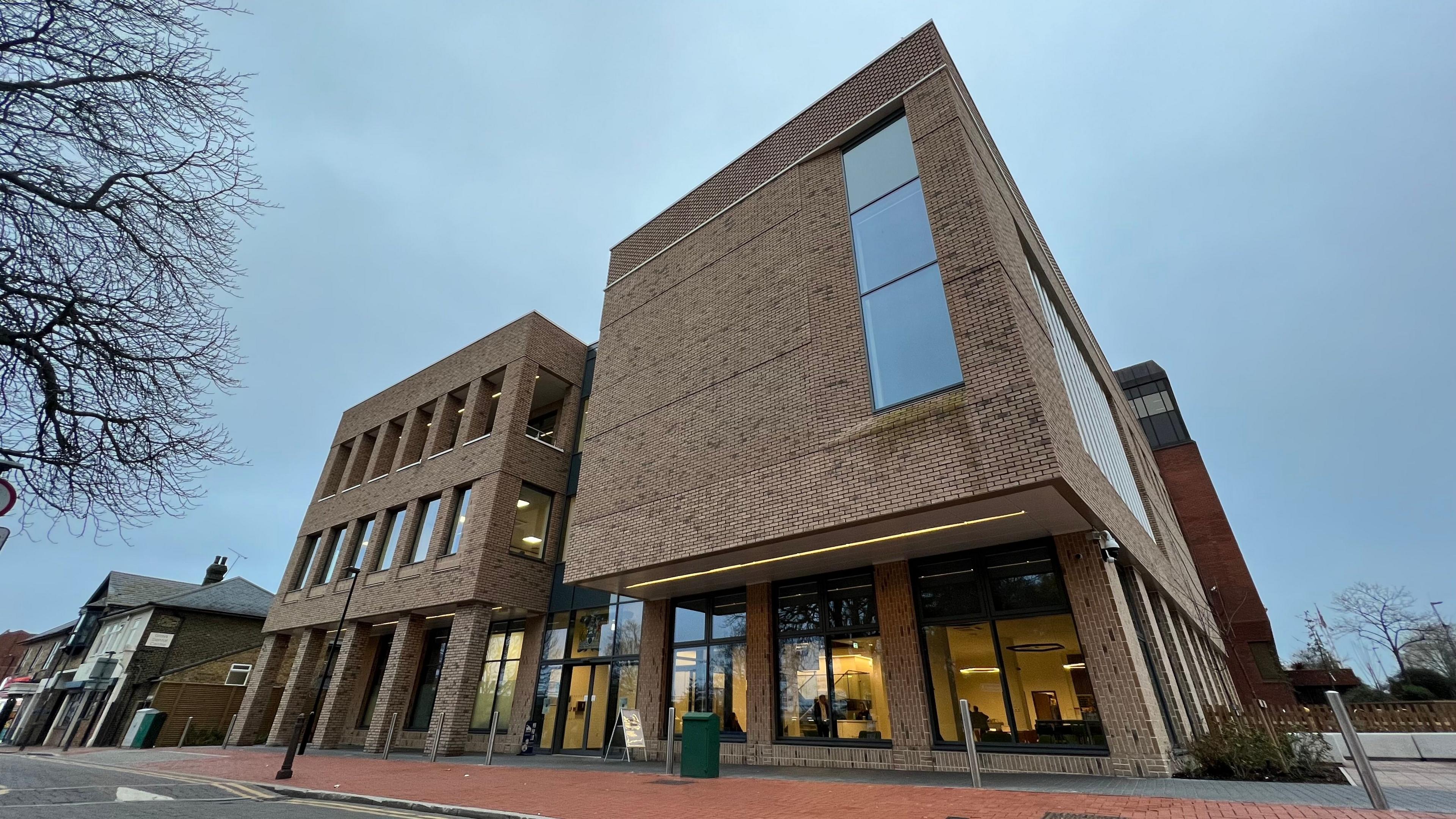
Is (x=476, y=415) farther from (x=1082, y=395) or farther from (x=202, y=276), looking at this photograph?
(x=1082, y=395)

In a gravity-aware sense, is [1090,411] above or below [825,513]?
above

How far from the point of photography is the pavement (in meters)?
5.72

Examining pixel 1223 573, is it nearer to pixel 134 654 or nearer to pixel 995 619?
pixel 995 619

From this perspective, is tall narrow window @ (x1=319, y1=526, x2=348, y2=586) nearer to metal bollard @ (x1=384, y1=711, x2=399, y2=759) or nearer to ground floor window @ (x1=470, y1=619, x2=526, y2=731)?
metal bollard @ (x1=384, y1=711, x2=399, y2=759)

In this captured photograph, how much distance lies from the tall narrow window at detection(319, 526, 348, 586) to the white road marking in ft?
51.3

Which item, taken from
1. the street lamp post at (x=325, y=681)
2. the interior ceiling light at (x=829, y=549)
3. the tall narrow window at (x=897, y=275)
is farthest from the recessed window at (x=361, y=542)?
the tall narrow window at (x=897, y=275)

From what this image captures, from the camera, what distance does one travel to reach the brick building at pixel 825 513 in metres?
9.30

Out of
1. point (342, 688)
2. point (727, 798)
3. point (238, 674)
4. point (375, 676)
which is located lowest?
point (727, 798)

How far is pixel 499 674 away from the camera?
733 inches

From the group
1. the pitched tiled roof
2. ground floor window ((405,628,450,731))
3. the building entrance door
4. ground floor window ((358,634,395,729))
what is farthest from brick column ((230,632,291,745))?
the building entrance door

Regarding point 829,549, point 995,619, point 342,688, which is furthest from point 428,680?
point 995,619

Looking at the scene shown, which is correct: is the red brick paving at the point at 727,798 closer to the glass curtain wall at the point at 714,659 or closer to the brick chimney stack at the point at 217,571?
the glass curtain wall at the point at 714,659

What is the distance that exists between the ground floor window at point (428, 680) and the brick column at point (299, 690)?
12.7 feet

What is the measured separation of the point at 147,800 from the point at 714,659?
31.0 feet
